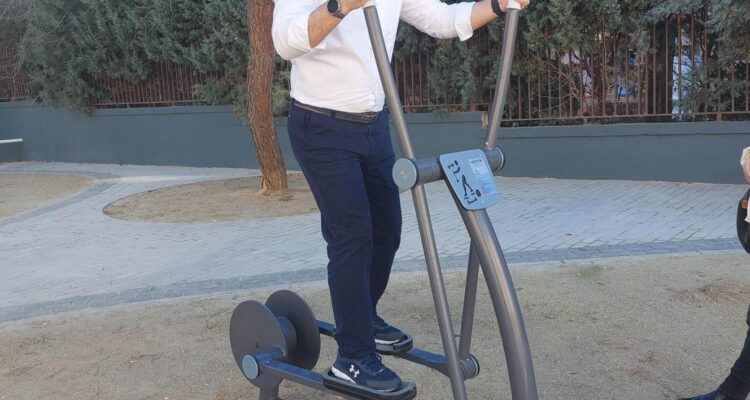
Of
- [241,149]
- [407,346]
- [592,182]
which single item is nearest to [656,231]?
[592,182]

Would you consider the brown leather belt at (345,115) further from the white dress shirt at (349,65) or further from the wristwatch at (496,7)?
the wristwatch at (496,7)

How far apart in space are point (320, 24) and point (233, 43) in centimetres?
927

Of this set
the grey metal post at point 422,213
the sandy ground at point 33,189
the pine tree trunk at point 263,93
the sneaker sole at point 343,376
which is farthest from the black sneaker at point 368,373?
the sandy ground at point 33,189

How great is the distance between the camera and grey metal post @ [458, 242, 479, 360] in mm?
2421

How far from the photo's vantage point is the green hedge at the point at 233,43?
8055 millimetres

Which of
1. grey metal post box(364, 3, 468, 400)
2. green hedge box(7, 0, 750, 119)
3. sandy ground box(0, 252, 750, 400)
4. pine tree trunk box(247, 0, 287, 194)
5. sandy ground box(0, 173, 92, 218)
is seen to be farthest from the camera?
sandy ground box(0, 173, 92, 218)

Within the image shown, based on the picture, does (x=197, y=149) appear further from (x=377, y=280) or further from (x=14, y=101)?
(x=377, y=280)

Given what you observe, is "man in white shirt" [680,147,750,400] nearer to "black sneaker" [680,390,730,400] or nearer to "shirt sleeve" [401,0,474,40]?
"black sneaker" [680,390,730,400]

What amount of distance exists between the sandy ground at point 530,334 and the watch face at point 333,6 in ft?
6.14

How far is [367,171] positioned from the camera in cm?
287

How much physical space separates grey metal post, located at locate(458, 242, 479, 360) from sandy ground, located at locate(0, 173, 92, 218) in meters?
7.95

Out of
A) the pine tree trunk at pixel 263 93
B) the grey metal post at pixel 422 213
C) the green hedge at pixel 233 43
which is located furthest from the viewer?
the pine tree trunk at pixel 263 93

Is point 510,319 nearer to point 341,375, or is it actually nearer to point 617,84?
point 341,375

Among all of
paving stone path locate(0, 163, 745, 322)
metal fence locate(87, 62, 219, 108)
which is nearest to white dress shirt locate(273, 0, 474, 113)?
paving stone path locate(0, 163, 745, 322)
